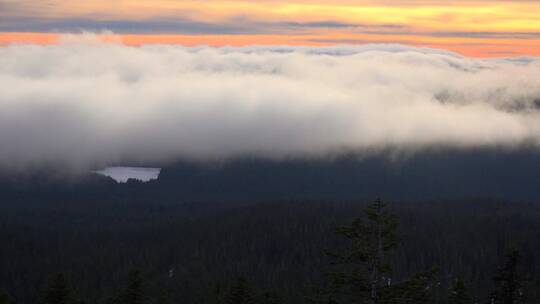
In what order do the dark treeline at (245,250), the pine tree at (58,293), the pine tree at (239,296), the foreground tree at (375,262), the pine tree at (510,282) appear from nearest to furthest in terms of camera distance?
the foreground tree at (375,262), the pine tree at (510,282), the pine tree at (58,293), the pine tree at (239,296), the dark treeline at (245,250)

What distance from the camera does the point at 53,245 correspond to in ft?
539

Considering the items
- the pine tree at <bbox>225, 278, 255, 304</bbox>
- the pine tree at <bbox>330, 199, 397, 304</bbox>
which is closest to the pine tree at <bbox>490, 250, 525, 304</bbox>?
the pine tree at <bbox>225, 278, 255, 304</bbox>

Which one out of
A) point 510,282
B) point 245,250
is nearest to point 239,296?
point 510,282

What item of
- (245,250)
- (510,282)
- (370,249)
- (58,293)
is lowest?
(58,293)

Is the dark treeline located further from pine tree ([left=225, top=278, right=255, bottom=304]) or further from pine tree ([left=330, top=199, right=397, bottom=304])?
pine tree ([left=330, top=199, right=397, bottom=304])

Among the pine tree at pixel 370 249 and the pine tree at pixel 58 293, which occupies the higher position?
the pine tree at pixel 370 249

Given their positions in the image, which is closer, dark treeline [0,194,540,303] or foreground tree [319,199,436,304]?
foreground tree [319,199,436,304]

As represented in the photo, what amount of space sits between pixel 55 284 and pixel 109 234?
Answer: 12005 cm

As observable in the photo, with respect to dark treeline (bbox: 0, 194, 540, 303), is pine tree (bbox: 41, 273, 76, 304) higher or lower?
lower

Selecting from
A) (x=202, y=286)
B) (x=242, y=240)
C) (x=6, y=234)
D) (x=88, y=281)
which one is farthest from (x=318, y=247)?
(x=6, y=234)

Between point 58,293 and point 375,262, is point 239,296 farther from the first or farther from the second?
point 375,262

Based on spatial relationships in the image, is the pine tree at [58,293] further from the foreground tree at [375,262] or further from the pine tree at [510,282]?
the foreground tree at [375,262]

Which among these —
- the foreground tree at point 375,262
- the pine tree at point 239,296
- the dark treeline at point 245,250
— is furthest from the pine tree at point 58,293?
the dark treeline at point 245,250

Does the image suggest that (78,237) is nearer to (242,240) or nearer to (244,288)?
(242,240)
